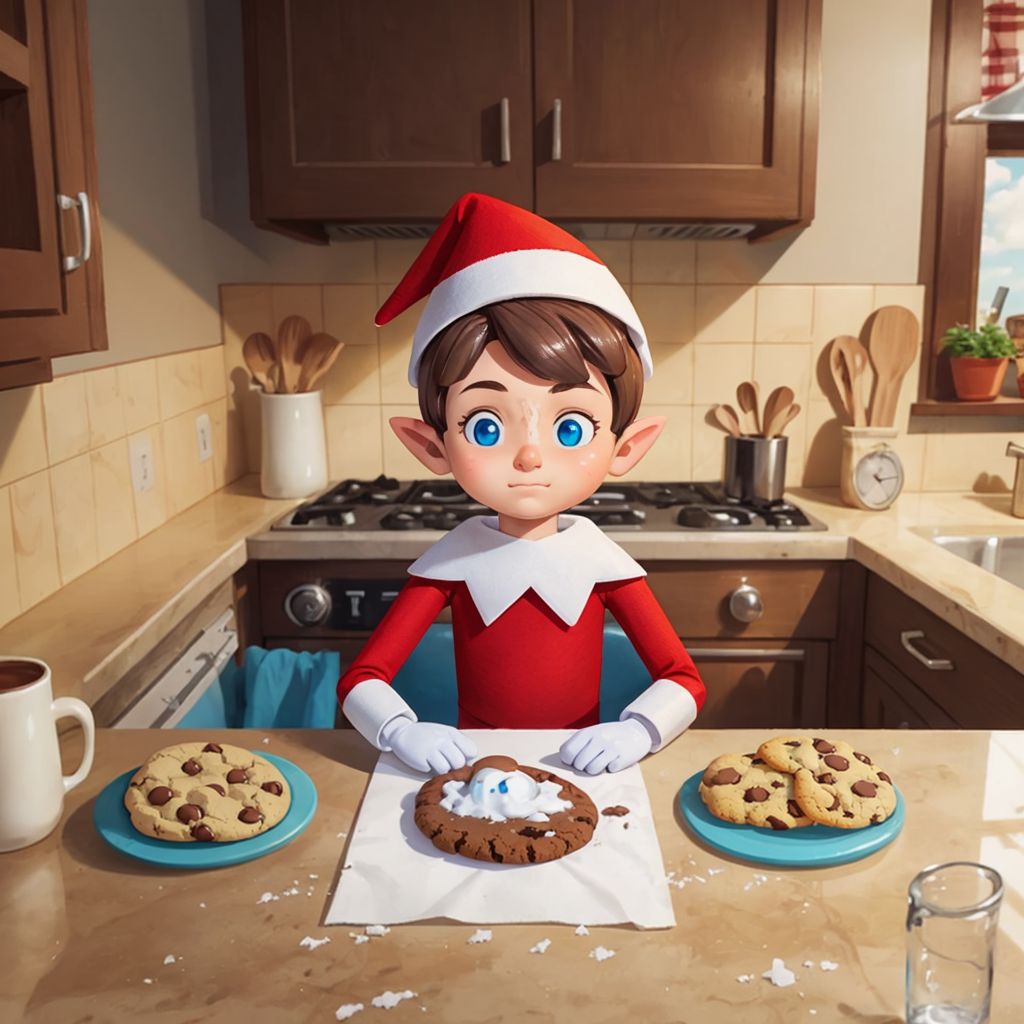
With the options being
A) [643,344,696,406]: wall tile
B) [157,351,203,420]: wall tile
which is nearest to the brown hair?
[157,351,203,420]: wall tile

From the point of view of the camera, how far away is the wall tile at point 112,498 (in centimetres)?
181

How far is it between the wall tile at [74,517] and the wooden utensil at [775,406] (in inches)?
56.3

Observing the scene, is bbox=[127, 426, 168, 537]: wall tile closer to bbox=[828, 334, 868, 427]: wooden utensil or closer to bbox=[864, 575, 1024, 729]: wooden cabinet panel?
bbox=[864, 575, 1024, 729]: wooden cabinet panel

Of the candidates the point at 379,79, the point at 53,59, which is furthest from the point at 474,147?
the point at 53,59

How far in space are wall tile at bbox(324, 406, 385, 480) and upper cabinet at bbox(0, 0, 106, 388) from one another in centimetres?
133

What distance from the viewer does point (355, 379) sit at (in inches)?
101

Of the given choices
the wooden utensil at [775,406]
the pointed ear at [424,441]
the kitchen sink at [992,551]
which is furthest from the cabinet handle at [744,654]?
the pointed ear at [424,441]

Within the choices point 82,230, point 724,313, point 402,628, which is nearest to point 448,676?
→ point 402,628

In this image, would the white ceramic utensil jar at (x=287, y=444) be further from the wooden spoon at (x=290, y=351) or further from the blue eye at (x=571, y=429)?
the blue eye at (x=571, y=429)

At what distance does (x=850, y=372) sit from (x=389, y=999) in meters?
2.11

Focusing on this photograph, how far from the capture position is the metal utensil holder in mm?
2266

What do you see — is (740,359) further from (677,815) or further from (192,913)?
(192,913)

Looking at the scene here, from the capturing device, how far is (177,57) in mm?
2252

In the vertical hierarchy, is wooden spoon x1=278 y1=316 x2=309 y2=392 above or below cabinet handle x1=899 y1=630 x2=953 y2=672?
above
